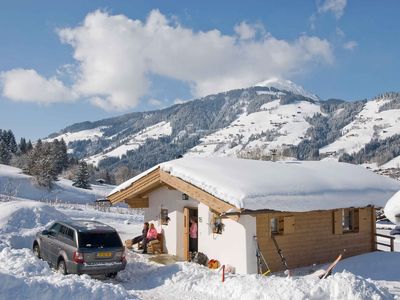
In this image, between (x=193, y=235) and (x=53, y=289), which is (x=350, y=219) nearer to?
(x=193, y=235)

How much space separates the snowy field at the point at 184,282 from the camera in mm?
10586

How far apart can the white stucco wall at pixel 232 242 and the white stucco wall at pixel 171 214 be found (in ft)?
4.45

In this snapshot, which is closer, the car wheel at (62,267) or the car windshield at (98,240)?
the car windshield at (98,240)

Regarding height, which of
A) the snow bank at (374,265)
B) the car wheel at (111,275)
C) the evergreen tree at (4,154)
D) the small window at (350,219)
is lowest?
the snow bank at (374,265)

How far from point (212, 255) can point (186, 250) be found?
203 centimetres

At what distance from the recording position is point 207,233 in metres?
18.0

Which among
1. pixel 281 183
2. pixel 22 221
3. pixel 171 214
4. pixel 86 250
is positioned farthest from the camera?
pixel 22 221

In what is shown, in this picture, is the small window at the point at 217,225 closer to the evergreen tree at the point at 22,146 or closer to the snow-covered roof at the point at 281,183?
the snow-covered roof at the point at 281,183

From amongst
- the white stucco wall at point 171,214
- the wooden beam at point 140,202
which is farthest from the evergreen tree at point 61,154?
the white stucco wall at point 171,214

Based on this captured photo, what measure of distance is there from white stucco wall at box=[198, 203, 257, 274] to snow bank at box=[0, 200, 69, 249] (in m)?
8.23

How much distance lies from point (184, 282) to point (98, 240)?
3.12 metres

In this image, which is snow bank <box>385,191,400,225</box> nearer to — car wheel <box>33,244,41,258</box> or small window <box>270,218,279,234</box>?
small window <box>270,218,279,234</box>

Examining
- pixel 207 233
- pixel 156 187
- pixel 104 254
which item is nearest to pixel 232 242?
pixel 207 233

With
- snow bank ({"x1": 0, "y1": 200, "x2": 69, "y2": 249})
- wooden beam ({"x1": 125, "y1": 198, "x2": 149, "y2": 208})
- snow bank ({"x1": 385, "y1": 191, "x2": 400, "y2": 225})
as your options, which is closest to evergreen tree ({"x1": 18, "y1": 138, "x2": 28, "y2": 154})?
snow bank ({"x1": 0, "y1": 200, "x2": 69, "y2": 249})
